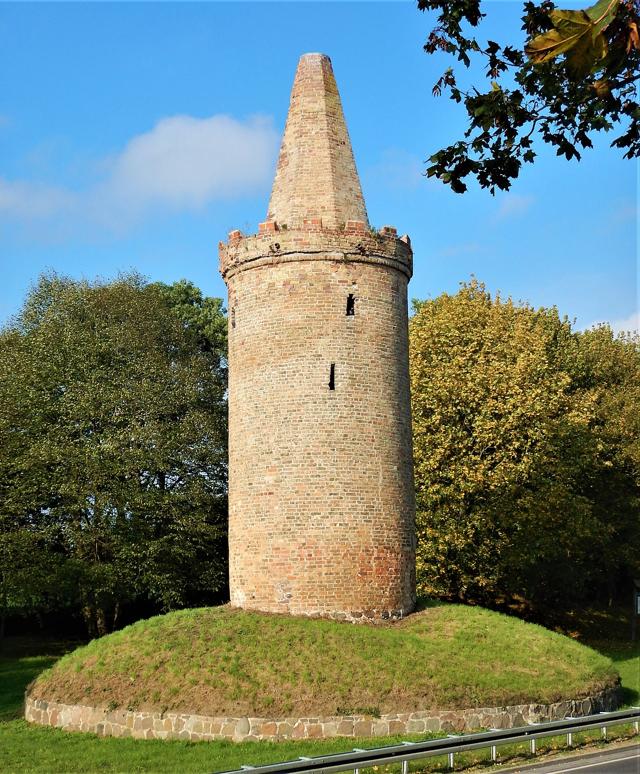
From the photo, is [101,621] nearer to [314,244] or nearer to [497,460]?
[497,460]

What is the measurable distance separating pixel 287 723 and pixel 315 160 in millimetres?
13861

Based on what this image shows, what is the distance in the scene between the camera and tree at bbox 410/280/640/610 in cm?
3152

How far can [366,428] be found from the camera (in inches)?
857

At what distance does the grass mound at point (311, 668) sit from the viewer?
699 inches

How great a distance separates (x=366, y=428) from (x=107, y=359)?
18605 mm

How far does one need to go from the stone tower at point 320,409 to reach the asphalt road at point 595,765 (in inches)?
252

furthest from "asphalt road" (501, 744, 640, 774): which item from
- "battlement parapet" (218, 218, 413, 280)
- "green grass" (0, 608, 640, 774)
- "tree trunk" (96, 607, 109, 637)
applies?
"tree trunk" (96, 607, 109, 637)

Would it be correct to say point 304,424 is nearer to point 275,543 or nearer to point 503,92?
point 275,543

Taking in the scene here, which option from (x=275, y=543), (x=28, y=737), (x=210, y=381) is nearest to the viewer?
(x=28, y=737)

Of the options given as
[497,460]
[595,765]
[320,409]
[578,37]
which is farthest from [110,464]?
[578,37]

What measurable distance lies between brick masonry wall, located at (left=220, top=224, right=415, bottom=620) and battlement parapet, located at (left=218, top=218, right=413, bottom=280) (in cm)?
3

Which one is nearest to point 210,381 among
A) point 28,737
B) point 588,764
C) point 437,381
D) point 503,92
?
point 437,381

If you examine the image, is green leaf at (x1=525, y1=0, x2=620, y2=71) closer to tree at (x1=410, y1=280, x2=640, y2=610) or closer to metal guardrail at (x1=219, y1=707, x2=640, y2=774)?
metal guardrail at (x1=219, y1=707, x2=640, y2=774)

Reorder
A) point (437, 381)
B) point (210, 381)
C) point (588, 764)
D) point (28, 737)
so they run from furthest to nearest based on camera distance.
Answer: point (210, 381) < point (437, 381) < point (28, 737) < point (588, 764)
